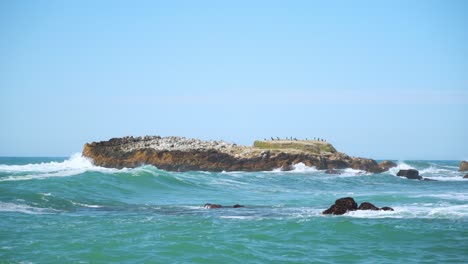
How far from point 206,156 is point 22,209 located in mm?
38083

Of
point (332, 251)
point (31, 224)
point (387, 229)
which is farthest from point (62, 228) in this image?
point (387, 229)

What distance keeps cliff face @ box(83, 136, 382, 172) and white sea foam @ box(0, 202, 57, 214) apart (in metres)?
35.6

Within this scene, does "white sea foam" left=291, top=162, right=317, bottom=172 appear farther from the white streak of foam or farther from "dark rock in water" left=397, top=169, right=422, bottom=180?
"dark rock in water" left=397, top=169, right=422, bottom=180

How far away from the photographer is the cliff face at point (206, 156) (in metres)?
59.9

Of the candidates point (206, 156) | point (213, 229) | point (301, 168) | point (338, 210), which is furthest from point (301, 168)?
point (213, 229)

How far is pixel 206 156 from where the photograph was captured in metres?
60.4

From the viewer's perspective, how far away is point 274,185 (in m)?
42.2

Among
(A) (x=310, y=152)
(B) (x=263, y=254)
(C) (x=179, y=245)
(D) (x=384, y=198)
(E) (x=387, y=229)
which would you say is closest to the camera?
(B) (x=263, y=254)

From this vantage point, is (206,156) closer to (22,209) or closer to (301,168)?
(301,168)

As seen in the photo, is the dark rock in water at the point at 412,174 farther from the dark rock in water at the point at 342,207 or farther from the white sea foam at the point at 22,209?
the white sea foam at the point at 22,209

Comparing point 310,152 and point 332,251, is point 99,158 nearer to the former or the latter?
point 310,152

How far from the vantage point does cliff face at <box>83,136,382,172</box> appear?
59.9m

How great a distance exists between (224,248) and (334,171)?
4321cm

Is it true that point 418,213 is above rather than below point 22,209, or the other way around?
above
